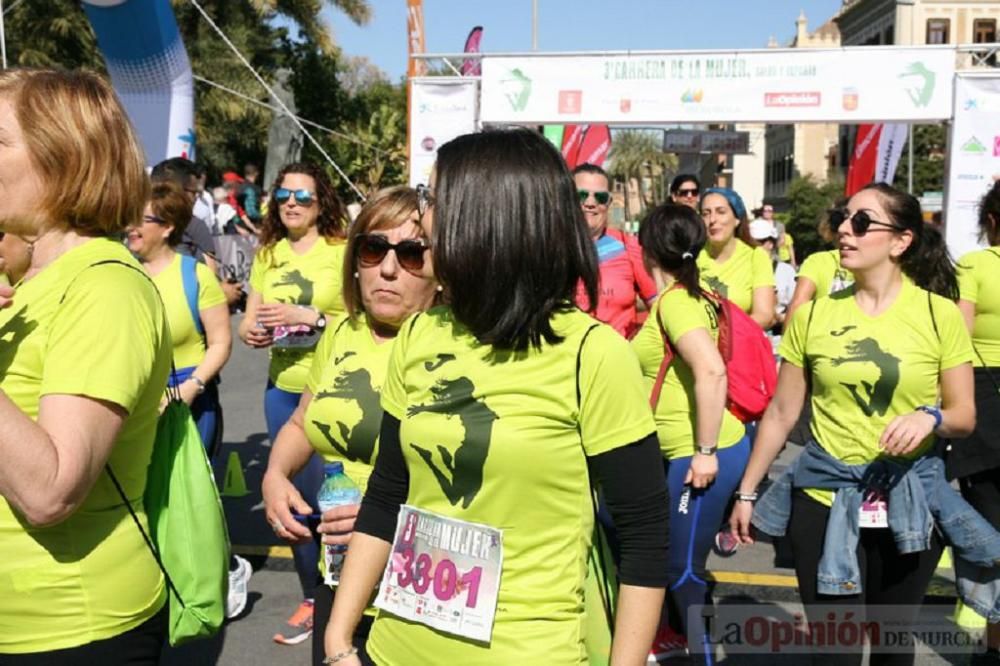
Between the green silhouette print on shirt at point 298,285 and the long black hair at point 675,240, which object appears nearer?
the long black hair at point 675,240

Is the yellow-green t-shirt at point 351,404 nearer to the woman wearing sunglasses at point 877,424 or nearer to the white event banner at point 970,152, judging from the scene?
the woman wearing sunglasses at point 877,424

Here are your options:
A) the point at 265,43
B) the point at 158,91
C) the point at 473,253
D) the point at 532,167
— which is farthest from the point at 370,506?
the point at 265,43

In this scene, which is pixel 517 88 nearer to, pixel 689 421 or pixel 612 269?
pixel 612 269

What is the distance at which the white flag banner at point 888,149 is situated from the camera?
13.9 metres

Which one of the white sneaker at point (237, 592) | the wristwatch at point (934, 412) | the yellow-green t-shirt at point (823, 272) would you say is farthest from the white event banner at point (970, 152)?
the white sneaker at point (237, 592)

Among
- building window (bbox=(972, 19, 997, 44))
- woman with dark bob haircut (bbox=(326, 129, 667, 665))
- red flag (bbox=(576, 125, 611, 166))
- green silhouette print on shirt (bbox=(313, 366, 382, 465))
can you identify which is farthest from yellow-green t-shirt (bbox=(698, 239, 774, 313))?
building window (bbox=(972, 19, 997, 44))

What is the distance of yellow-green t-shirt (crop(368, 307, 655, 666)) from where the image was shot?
5.93 feet

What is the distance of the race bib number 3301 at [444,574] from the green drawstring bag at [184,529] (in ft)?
1.47

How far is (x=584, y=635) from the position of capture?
1.86 meters

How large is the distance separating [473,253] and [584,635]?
757 millimetres

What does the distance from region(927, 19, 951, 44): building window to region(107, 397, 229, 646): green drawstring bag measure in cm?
6119

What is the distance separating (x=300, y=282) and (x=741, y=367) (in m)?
2.26

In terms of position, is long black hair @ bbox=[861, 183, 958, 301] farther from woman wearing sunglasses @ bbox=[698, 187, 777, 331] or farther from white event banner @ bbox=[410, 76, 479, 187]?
white event banner @ bbox=[410, 76, 479, 187]

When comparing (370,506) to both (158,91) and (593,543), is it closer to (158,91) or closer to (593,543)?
(593,543)
